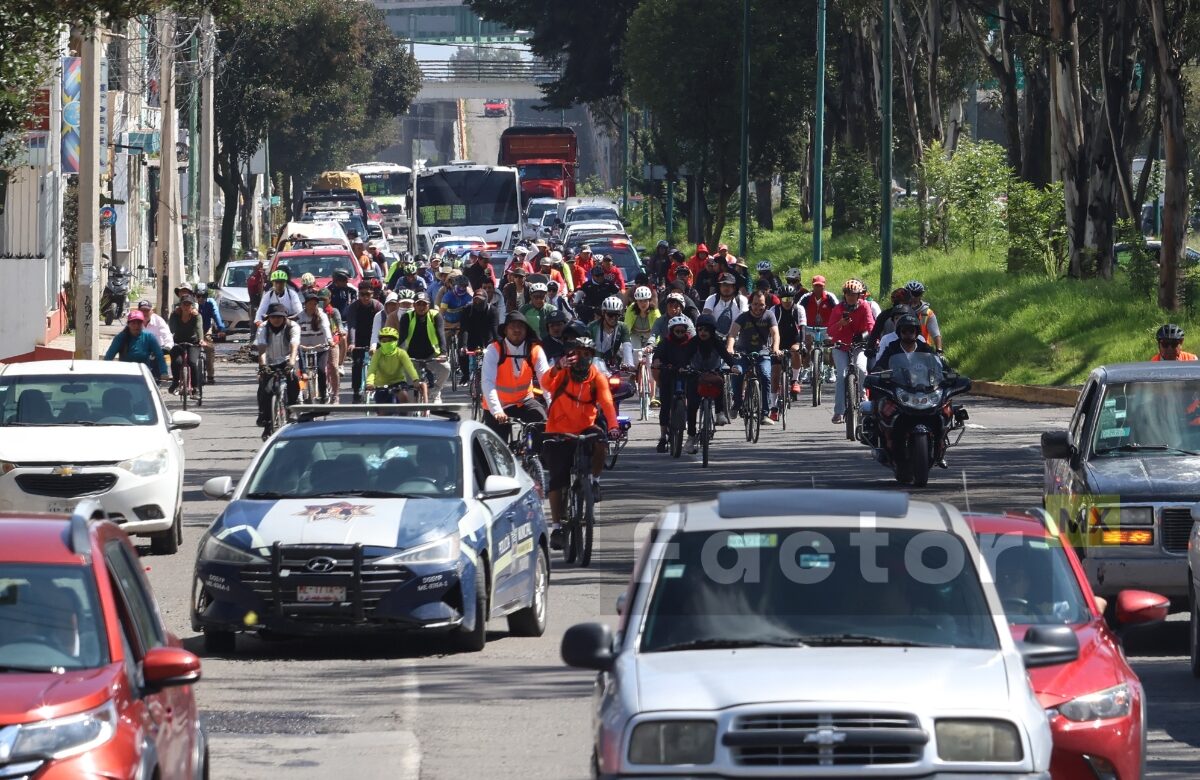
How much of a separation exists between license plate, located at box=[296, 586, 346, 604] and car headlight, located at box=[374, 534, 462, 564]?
27 cm

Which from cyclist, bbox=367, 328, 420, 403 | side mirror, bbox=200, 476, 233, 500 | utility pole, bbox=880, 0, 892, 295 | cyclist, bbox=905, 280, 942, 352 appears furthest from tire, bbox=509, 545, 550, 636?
utility pole, bbox=880, 0, 892, 295

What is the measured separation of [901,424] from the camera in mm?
20734

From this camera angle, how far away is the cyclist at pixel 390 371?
23.0 meters

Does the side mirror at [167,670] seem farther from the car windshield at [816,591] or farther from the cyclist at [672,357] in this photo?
the cyclist at [672,357]

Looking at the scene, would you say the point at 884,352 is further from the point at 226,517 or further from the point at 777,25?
the point at 777,25

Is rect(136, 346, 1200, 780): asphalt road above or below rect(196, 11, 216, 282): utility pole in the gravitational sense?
below

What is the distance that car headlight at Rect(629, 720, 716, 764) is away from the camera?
6598 millimetres

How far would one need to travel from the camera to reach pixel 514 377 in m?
19.0

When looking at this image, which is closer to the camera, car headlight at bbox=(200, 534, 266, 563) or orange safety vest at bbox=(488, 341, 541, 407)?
car headlight at bbox=(200, 534, 266, 563)

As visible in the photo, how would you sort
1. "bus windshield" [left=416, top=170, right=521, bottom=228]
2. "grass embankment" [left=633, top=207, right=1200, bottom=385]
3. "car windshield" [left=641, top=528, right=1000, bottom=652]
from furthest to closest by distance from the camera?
"bus windshield" [left=416, top=170, right=521, bottom=228], "grass embankment" [left=633, top=207, right=1200, bottom=385], "car windshield" [left=641, top=528, right=1000, bottom=652]

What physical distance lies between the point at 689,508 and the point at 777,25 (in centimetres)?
5612

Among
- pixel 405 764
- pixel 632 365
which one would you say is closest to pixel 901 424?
pixel 632 365

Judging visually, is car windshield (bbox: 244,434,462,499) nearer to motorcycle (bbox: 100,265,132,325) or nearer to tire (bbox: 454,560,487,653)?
tire (bbox: 454,560,487,653)

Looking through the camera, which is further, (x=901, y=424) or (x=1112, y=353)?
(x=1112, y=353)
